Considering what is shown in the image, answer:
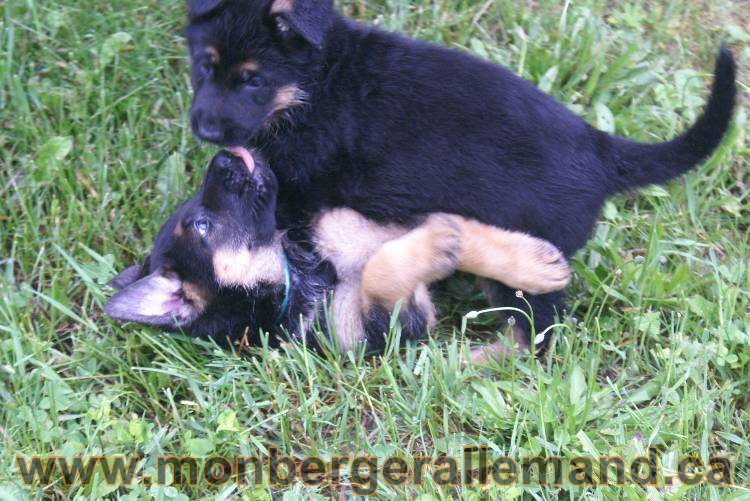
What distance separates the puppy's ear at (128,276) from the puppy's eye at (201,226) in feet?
0.86

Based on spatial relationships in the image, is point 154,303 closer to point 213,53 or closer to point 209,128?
point 209,128

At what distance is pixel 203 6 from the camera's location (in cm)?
297

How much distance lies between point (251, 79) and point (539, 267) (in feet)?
4.21

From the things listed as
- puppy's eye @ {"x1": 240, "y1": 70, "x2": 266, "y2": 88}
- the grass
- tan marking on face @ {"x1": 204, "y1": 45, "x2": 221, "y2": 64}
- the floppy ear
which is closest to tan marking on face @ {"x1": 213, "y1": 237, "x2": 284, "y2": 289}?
the floppy ear

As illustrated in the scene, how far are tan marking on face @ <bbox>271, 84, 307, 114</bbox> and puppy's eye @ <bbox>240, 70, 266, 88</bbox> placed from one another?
7 cm

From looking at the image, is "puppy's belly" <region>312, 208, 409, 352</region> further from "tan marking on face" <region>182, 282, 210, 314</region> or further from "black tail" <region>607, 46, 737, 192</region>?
"black tail" <region>607, 46, 737, 192</region>

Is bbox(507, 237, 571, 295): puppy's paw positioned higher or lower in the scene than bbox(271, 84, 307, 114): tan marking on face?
lower

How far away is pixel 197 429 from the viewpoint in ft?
9.43

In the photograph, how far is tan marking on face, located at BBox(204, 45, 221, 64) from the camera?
3073 millimetres

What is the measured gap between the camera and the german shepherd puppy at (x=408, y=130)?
3.01 meters

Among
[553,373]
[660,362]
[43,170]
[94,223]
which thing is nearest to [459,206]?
[553,373]

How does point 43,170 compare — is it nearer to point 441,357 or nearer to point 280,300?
point 280,300

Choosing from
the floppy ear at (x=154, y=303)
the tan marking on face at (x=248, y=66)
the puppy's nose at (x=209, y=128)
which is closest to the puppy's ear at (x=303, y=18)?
the tan marking on face at (x=248, y=66)

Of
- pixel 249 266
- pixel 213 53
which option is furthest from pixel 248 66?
pixel 249 266
